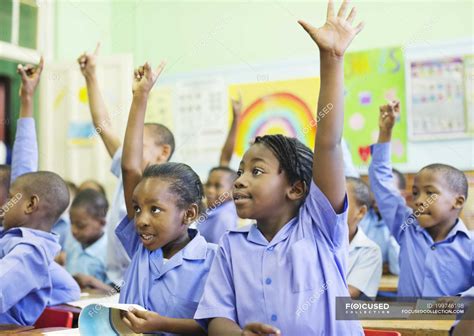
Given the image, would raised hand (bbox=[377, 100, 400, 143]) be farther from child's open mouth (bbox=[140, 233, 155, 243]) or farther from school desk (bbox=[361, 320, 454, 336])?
child's open mouth (bbox=[140, 233, 155, 243])

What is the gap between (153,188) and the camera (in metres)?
1.57

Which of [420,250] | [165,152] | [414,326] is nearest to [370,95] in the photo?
[420,250]

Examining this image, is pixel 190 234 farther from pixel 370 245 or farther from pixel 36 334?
pixel 370 245

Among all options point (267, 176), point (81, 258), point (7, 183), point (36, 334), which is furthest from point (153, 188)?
point (81, 258)

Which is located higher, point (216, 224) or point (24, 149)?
point (24, 149)

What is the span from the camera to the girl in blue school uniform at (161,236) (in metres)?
1.47

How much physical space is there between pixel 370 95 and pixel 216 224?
1.90 meters

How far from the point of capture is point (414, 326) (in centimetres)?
163

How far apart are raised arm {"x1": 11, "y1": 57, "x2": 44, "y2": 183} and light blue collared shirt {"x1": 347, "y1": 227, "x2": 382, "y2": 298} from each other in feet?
3.90

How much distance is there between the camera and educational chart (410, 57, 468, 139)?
3828 mm

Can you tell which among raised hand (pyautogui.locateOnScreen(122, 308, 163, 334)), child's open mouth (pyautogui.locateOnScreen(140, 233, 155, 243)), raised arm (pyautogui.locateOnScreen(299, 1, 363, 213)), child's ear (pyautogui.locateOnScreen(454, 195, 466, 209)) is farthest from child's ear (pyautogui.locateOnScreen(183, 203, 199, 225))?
child's ear (pyautogui.locateOnScreen(454, 195, 466, 209))

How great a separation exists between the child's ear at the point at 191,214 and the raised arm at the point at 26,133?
0.78 metres

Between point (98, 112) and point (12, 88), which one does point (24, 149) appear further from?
point (12, 88)

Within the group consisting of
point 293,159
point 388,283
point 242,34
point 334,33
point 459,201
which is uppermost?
point 242,34
